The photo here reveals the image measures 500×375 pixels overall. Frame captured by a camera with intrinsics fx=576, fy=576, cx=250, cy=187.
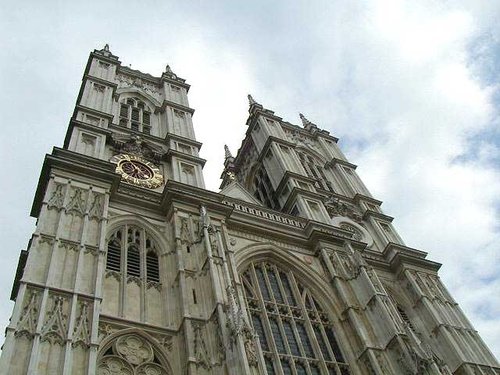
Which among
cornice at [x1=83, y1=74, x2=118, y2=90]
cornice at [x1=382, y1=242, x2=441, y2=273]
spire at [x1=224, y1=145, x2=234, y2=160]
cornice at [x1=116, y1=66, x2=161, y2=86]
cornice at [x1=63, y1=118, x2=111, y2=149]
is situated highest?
spire at [x1=224, y1=145, x2=234, y2=160]

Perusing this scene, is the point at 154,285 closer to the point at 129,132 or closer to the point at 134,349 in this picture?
the point at 134,349

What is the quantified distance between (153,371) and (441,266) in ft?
56.4

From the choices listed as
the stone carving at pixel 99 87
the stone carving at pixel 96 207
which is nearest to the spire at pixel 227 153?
the stone carving at pixel 99 87

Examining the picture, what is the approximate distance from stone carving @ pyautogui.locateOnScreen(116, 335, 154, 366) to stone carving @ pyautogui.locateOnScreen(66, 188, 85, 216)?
17.2ft

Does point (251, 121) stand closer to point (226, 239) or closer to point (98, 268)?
point (226, 239)

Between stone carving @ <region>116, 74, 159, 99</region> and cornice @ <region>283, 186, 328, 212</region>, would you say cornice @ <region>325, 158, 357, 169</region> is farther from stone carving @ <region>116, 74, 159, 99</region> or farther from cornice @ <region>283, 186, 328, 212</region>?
stone carving @ <region>116, 74, 159, 99</region>

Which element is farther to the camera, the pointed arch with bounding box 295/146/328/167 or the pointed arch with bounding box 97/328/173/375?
the pointed arch with bounding box 295/146/328/167

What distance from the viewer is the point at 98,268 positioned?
17891 mm

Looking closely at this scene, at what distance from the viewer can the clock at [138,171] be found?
24641 mm

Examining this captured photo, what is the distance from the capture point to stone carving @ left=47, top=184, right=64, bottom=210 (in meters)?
20.0

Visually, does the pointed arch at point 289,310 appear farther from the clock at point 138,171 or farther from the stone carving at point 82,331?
the stone carving at point 82,331

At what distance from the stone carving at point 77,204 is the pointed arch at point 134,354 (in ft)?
16.8

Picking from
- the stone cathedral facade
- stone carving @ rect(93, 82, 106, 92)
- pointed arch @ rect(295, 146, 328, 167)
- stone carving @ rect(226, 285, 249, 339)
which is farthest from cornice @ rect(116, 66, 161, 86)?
stone carving @ rect(226, 285, 249, 339)

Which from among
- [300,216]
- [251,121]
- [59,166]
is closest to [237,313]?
[59,166]
